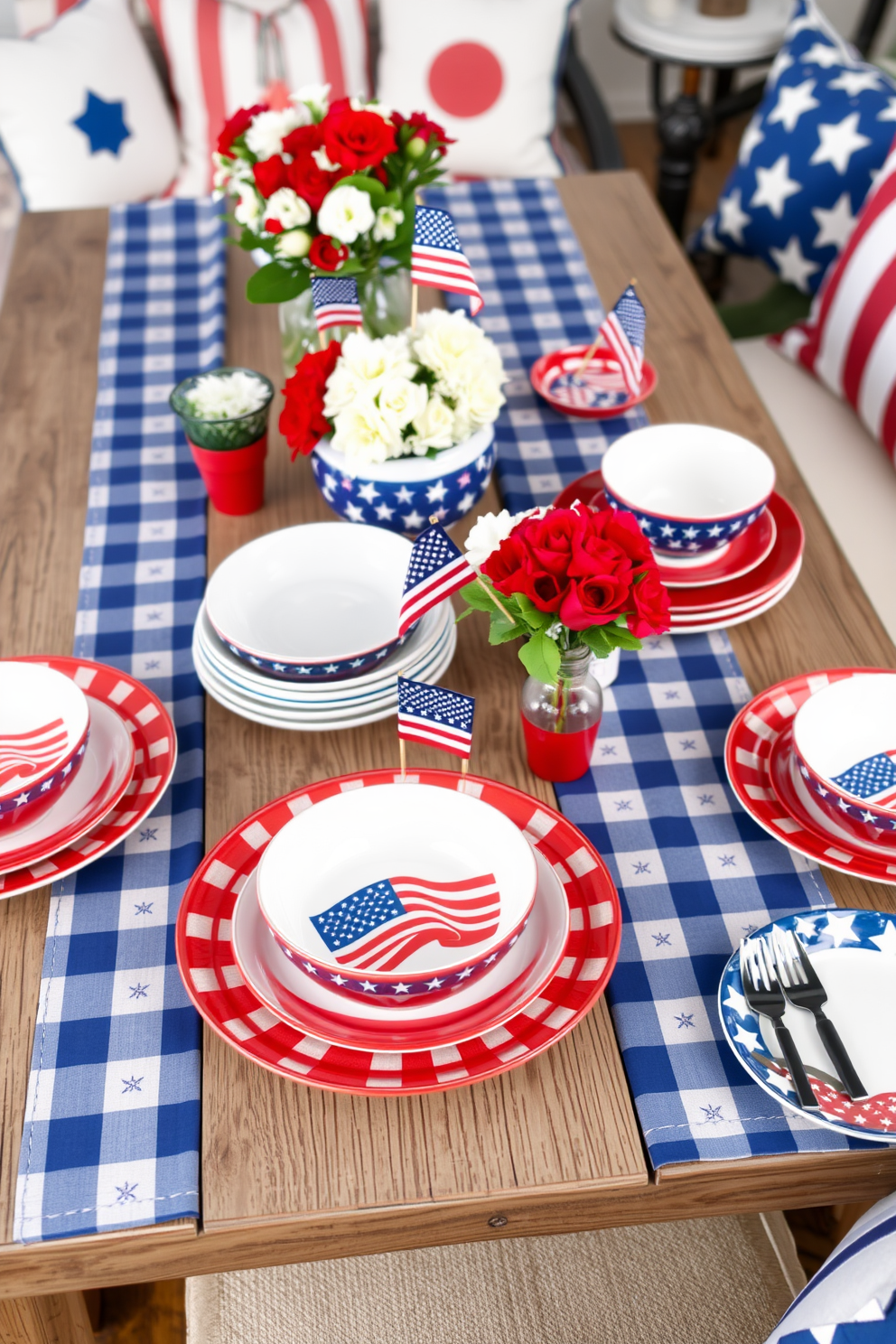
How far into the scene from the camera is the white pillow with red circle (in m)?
2.23

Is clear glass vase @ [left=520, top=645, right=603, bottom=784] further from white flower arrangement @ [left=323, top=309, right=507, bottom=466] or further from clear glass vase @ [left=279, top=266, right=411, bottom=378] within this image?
clear glass vase @ [left=279, top=266, right=411, bottom=378]

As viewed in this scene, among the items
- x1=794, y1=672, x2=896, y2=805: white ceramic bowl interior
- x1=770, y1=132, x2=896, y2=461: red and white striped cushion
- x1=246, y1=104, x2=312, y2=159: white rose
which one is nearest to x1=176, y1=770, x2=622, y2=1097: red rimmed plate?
x1=794, y1=672, x2=896, y2=805: white ceramic bowl interior

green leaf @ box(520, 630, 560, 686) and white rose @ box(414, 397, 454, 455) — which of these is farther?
white rose @ box(414, 397, 454, 455)

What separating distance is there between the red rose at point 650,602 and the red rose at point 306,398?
1.44 ft

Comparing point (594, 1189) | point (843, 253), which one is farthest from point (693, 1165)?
point (843, 253)

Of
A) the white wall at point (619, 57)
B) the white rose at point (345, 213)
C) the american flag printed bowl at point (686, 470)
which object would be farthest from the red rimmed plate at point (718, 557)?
the white wall at point (619, 57)

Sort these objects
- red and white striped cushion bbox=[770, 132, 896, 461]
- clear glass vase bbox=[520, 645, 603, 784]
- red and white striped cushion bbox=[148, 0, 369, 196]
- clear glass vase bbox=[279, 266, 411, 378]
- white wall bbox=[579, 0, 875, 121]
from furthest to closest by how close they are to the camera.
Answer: white wall bbox=[579, 0, 875, 121] → red and white striped cushion bbox=[148, 0, 369, 196] → red and white striped cushion bbox=[770, 132, 896, 461] → clear glass vase bbox=[279, 266, 411, 378] → clear glass vase bbox=[520, 645, 603, 784]

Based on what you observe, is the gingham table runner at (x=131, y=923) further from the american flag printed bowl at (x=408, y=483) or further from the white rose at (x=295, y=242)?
the white rose at (x=295, y=242)

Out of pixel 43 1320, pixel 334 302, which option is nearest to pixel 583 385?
pixel 334 302

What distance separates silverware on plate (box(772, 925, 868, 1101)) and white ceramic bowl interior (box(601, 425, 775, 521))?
0.54m

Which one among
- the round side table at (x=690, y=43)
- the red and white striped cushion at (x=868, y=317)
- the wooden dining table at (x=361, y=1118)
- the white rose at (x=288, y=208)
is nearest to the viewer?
the wooden dining table at (x=361, y=1118)

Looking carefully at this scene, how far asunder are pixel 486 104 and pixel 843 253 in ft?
3.11

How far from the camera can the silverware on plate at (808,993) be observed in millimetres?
749

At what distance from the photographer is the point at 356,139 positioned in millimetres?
1139
